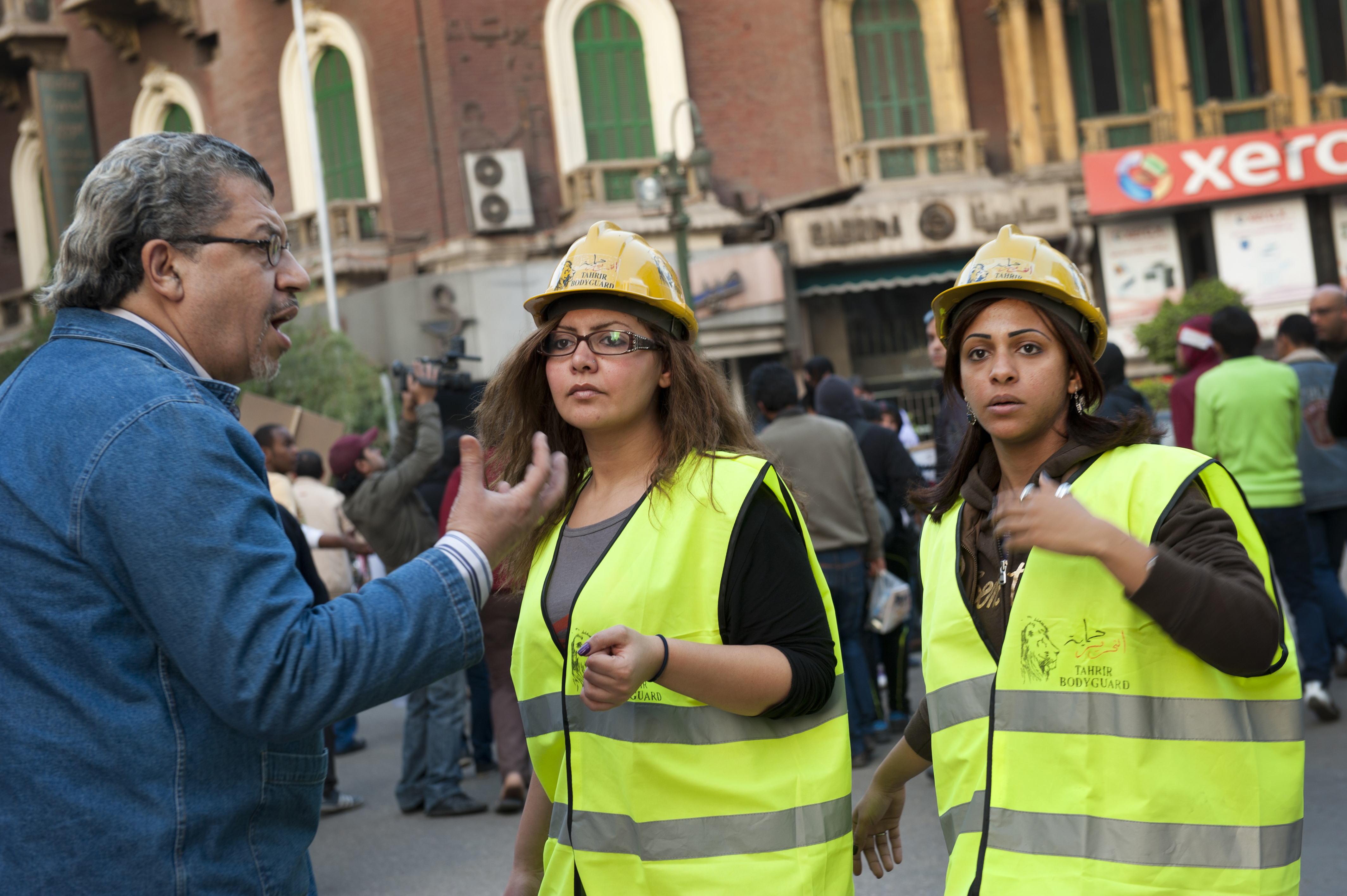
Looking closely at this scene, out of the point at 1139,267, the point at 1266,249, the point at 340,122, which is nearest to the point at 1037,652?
the point at 1139,267

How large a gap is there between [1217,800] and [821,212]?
64.7 ft

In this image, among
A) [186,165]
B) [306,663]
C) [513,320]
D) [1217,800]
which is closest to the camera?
[306,663]

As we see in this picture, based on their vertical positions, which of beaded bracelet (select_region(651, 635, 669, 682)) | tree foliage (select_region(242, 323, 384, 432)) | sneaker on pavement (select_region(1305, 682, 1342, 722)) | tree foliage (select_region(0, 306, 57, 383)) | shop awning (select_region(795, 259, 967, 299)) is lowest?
sneaker on pavement (select_region(1305, 682, 1342, 722))

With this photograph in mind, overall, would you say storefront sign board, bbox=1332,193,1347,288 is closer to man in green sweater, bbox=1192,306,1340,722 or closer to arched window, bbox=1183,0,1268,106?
arched window, bbox=1183,0,1268,106

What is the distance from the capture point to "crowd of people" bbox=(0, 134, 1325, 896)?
1.86m

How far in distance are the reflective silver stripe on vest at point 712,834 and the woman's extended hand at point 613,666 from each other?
0.38 metres

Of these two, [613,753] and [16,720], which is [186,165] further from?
[613,753]

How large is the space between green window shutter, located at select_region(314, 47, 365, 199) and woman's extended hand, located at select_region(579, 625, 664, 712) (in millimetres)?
21361

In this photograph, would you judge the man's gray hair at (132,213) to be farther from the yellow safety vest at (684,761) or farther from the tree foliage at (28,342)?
the tree foliage at (28,342)

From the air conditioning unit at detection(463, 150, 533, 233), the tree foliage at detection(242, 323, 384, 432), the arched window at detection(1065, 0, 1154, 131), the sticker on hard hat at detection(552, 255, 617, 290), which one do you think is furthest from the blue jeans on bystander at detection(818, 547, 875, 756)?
the arched window at detection(1065, 0, 1154, 131)

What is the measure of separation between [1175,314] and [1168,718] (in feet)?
65.0

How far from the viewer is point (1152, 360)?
2095cm

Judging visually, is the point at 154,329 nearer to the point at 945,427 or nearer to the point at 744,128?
the point at 945,427

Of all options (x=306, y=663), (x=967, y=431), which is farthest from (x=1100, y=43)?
(x=306, y=663)
